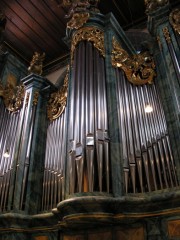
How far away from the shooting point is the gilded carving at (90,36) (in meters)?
6.49

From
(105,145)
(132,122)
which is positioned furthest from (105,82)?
(105,145)

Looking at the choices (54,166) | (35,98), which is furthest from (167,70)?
(35,98)

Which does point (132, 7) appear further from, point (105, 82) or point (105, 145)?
point (105, 145)

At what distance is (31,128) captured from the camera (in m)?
6.89

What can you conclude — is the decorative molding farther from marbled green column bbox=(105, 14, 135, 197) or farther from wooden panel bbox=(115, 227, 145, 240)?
wooden panel bbox=(115, 227, 145, 240)

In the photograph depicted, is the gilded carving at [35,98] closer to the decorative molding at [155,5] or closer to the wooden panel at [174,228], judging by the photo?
the decorative molding at [155,5]

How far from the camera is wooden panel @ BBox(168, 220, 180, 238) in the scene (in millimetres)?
3993

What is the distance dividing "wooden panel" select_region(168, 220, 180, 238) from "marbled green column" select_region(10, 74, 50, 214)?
2.97m

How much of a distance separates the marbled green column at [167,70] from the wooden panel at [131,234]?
1056 millimetres

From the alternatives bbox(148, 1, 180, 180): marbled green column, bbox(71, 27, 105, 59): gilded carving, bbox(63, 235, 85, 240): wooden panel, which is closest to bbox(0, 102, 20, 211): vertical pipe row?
bbox(63, 235, 85, 240): wooden panel

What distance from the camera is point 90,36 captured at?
21.8ft

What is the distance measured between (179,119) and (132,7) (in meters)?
5.41

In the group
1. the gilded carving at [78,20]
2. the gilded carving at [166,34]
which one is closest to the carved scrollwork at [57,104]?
the gilded carving at [78,20]

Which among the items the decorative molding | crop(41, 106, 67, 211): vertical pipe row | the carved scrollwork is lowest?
crop(41, 106, 67, 211): vertical pipe row
